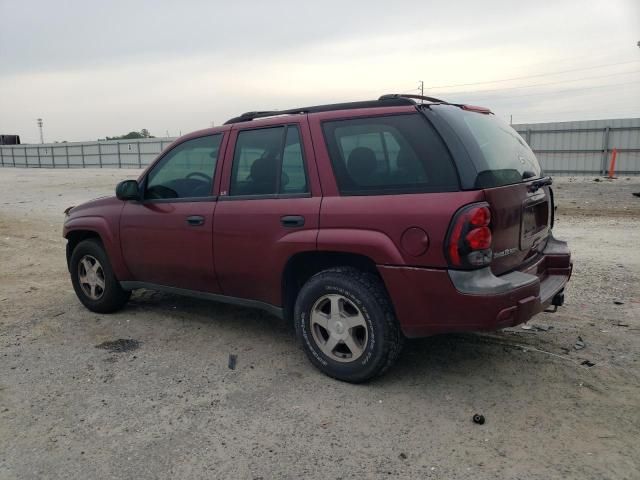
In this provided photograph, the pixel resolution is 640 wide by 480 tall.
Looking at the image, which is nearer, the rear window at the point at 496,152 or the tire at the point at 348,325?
the rear window at the point at 496,152

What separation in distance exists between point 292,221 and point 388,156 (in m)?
0.82

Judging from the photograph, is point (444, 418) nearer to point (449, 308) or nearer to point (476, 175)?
point (449, 308)

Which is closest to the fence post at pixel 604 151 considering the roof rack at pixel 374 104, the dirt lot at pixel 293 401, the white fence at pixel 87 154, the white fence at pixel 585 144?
the white fence at pixel 585 144

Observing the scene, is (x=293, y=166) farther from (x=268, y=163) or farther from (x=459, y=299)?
(x=459, y=299)

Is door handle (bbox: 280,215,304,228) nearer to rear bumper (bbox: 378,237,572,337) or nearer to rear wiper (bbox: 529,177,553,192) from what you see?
rear bumper (bbox: 378,237,572,337)

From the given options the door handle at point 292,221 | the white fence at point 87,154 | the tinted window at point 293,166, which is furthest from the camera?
the white fence at point 87,154

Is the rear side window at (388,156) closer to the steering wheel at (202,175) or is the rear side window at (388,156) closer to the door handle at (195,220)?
the steering wheel at (202,175)

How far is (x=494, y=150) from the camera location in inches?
139

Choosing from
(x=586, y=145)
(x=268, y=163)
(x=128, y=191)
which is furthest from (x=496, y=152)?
(x=586, y=145)

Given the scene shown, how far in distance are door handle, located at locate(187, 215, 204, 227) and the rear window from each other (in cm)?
216

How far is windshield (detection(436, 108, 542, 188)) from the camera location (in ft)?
10.8

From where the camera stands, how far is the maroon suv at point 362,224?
3215 millimetres

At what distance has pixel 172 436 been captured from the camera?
3137mm

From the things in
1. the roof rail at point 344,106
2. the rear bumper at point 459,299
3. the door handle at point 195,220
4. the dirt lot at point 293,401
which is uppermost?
the roof rail at point 344,106
